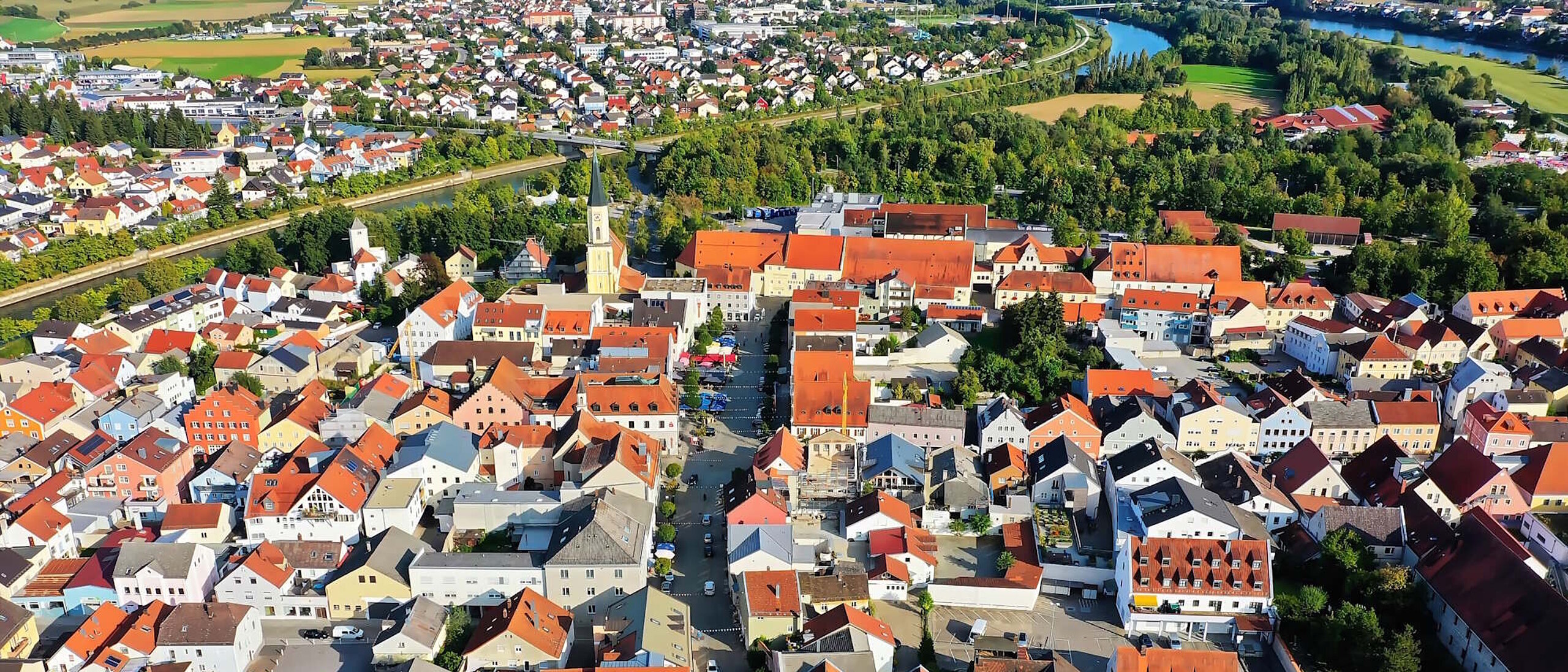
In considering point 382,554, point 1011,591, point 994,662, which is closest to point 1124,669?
point 994,662

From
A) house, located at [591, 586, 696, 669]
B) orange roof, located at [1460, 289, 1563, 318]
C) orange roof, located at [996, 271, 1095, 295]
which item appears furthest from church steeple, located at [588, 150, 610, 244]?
orange roof, located at [1460, 289, 1563, 318]

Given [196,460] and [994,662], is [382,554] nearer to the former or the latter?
[196,460]

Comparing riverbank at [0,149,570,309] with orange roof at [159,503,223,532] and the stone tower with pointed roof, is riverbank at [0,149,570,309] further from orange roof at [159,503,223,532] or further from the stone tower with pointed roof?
orange roof at [159,503,223,532]

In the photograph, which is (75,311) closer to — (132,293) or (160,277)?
(132,293)

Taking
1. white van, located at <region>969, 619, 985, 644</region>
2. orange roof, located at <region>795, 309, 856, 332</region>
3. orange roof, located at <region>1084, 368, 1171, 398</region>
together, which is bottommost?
white van, located at <region>969, 619, 985, 644</region>

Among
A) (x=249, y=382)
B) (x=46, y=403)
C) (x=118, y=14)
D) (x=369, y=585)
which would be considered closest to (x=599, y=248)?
(x=249, y=382)
